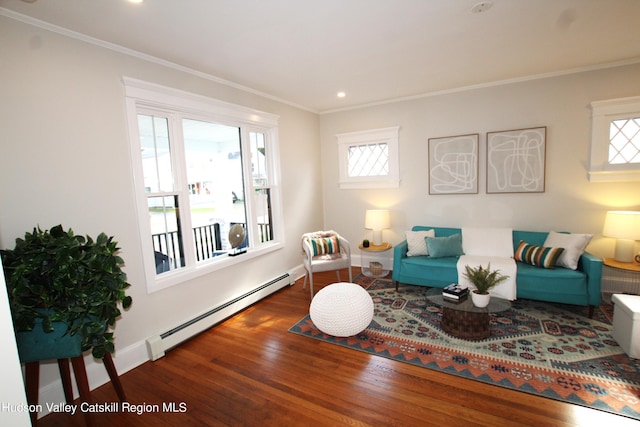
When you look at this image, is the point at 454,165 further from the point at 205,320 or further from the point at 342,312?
the point at 205,320

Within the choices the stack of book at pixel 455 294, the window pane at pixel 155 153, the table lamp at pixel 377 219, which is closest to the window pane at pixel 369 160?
the table lamp at pixel 377 219

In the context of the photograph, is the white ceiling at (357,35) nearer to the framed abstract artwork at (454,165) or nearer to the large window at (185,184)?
the large window at (185,184)

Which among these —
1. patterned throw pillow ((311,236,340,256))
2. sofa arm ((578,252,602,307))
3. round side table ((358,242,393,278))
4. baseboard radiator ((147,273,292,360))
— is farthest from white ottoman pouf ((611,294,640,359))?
baseboard radiator ((147,273,292,360))

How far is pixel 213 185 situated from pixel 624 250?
5730mm

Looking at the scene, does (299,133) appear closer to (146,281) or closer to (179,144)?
(179,144)

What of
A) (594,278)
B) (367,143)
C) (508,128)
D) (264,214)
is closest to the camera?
(594,278)

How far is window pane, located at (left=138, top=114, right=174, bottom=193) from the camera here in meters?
2.69

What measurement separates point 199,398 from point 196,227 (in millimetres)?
2738

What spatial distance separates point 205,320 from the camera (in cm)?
305

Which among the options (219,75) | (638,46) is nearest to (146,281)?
(219,75)

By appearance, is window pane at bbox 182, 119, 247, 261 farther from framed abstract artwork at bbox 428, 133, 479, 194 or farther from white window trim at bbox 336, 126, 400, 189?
framed abstract artwork at bbox 428, 133, 479, 194

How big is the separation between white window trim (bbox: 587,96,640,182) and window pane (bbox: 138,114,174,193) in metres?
4.64

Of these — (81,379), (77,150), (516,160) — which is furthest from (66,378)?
(516,160)

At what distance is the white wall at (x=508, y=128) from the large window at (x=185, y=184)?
1497mm
